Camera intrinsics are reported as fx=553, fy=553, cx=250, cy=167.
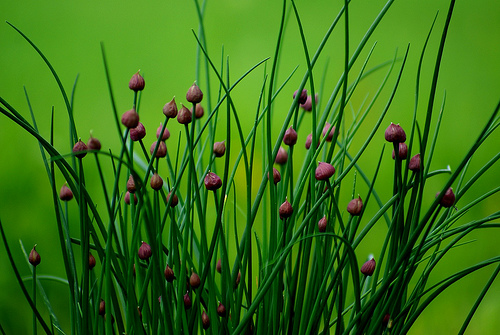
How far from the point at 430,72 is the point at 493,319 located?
71 centimetres

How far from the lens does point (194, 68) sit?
1.61 metres

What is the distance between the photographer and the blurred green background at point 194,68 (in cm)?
136

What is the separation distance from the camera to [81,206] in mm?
558

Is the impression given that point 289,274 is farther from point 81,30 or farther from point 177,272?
point 81,30

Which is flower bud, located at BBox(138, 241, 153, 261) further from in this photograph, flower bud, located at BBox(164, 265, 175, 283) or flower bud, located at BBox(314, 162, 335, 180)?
flower bud, located at BBox(314, 162, 335, 180)

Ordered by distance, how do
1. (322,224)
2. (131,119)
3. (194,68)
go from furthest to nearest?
(194,68) < (322,224) < (131,119)

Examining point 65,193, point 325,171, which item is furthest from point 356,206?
point 65,193

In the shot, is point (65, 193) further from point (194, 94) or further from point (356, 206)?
point (356, 206)

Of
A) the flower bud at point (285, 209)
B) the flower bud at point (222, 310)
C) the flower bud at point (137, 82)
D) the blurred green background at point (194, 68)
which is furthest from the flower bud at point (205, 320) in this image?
the blurred green background at point (194, 68)

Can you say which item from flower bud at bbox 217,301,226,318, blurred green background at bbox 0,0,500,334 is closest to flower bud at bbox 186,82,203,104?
flower bud at bbox 217,301,226,318

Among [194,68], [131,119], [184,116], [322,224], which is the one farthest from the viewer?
[194,68]

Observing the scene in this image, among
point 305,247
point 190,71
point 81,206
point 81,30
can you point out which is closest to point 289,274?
point 305,247

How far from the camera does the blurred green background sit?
1.36m

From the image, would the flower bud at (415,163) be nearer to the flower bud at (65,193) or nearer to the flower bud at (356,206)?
the flower bud at (356,206)
